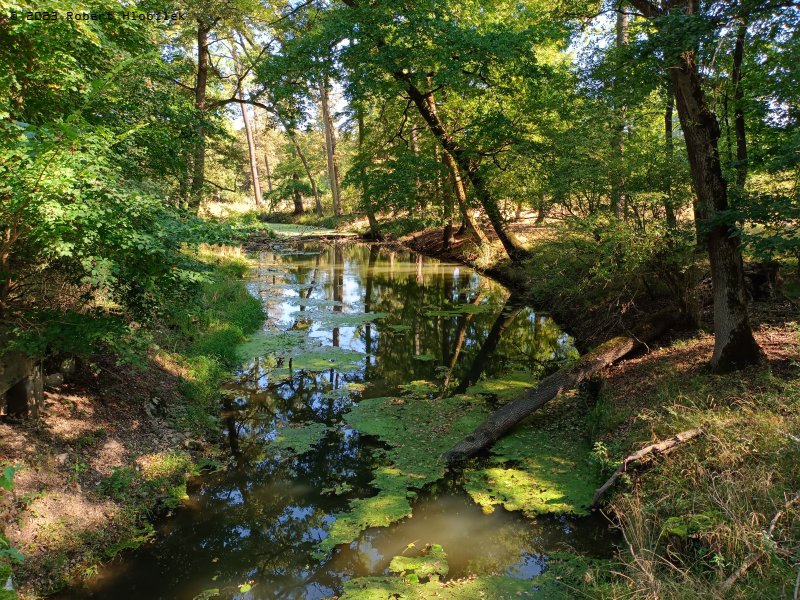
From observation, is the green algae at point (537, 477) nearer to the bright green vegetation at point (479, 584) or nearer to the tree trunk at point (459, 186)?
the bright green vegetation at point (479, 584)

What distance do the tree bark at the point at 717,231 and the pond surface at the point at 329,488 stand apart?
3.05 meters

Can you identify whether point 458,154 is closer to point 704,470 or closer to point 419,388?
point 419,388

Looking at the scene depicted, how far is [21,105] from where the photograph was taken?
484 cm

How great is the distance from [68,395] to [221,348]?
3.88 meters

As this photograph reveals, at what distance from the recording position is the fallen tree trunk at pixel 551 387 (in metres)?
6.95

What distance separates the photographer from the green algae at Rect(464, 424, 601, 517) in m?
5.73

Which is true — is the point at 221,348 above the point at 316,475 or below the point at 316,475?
above

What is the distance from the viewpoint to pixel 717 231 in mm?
6539

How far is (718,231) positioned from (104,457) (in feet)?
26.9

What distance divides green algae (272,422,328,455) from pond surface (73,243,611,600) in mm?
102

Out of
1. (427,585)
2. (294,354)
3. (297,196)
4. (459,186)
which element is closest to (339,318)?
(294,354)

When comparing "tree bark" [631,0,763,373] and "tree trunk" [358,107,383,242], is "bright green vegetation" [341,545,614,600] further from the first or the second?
"tree trunk" [358,107,383,242]

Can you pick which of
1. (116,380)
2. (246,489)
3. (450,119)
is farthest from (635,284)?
(450,119)

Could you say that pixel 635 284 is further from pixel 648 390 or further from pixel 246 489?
pixel 246 489
